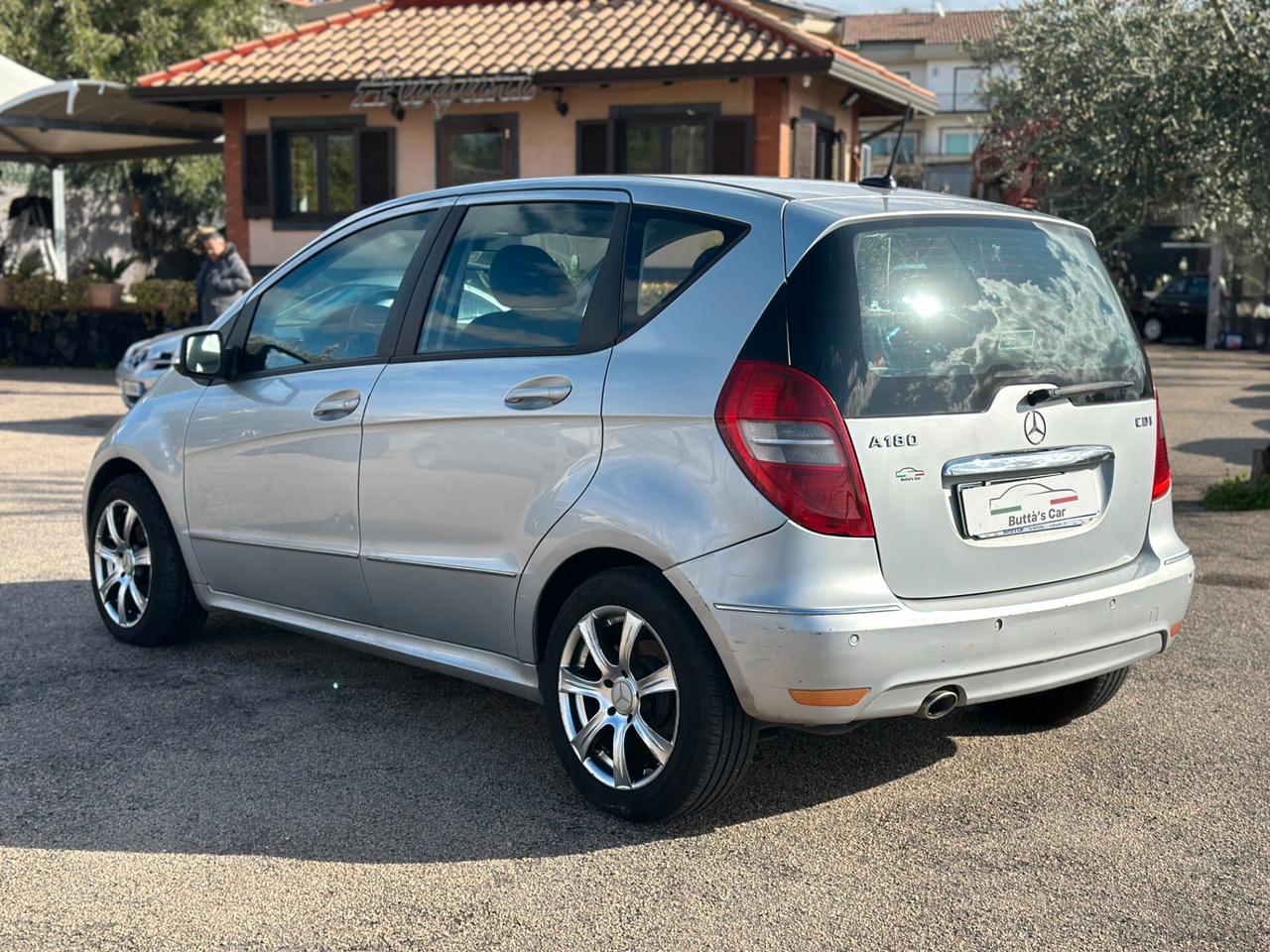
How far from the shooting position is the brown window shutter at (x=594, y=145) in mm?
20062

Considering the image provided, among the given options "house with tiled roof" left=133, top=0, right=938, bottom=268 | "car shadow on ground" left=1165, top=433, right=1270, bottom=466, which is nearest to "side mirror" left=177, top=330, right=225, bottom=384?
"car shadow on ground" left=1165, top=433, right=1270, bottom=466

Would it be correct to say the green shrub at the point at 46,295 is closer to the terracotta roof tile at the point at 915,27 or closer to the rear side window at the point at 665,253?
the rear side window at the point at 665,253

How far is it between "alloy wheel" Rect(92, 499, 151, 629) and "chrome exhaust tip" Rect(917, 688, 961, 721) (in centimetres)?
339

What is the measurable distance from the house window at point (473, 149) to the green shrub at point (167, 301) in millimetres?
3747

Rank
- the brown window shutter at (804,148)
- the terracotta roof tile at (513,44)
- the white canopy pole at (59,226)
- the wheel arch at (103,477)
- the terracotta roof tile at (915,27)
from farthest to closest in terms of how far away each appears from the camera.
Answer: the terracotta roof tile at (915,27) → the white canopy pole at (59,226) → the brown window shutter at (804,148) → the terracotta roof tile at (513,44) → the wheel arch at (103,477)

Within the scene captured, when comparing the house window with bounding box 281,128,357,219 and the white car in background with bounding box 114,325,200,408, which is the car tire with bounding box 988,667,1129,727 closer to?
the white car in background with bounding box 114,325,200,408

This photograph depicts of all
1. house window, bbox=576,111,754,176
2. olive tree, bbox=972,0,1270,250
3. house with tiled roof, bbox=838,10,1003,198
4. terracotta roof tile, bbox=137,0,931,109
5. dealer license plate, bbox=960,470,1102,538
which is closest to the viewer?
dealer license plate, bbox=960,470,1102,538

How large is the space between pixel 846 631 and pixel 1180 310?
33577mm

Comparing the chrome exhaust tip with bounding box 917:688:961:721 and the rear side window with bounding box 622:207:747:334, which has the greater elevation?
the rear side window with bounding box 622:207:747:334

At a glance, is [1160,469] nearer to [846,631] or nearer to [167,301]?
[846,631]

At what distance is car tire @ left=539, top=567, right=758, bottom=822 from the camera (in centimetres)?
393

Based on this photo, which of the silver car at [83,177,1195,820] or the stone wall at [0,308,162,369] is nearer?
the silver car at [83,177,1195,820]

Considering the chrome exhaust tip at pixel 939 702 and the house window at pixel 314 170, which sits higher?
the house window at pixel 314 170

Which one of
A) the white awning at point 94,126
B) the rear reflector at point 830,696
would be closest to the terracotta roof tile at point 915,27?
the white awning at point 94,126
